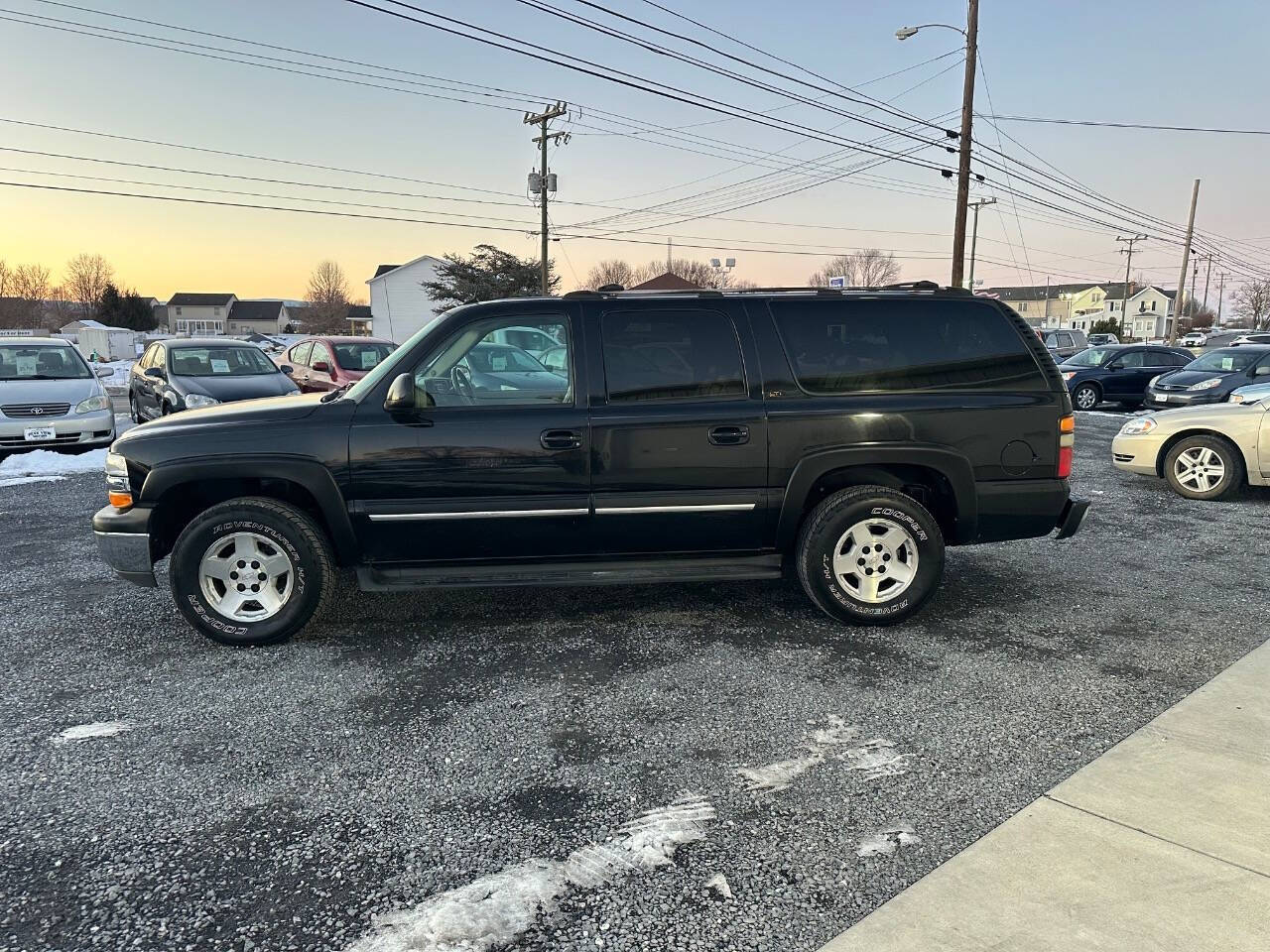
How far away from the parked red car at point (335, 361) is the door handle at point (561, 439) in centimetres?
1076

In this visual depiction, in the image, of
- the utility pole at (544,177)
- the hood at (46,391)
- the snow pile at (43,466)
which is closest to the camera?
the snow pile at (43,466)

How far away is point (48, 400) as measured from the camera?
1007 cm

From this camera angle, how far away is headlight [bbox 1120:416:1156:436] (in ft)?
28.3

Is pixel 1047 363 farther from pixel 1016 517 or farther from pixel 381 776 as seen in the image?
pixel 381 776

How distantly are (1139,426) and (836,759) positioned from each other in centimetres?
756

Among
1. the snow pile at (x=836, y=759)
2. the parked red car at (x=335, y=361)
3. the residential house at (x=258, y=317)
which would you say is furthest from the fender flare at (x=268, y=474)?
the residential house at (x=258, y=317)

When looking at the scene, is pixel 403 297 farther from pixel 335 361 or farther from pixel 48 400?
pixel 48 400

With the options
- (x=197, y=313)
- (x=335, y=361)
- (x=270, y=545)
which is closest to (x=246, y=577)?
(x=270, y=545)

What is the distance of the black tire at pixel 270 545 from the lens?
13.6 ft

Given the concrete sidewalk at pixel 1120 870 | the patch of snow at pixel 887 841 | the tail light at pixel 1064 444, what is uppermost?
the tail light at pixel 1064 444

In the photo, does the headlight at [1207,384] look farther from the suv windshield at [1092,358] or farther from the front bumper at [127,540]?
the front bumper at [127,540]

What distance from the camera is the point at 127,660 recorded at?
4113 mm

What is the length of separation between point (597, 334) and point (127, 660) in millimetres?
2984

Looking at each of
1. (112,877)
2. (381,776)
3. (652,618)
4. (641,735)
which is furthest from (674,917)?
(652,618)
